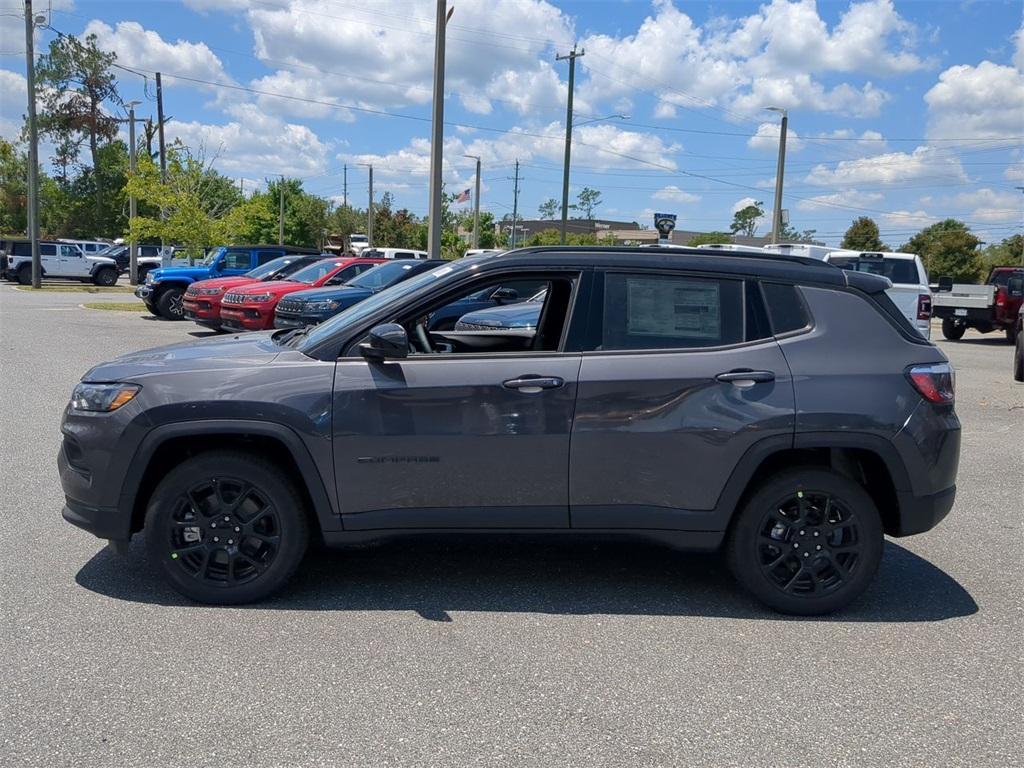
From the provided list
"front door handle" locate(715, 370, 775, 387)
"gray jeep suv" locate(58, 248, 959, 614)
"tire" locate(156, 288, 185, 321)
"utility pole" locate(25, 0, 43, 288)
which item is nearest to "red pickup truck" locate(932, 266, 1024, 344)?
"tire" locate(156, 288, 185, 321)

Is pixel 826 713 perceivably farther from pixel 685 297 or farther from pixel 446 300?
pixel 446 300

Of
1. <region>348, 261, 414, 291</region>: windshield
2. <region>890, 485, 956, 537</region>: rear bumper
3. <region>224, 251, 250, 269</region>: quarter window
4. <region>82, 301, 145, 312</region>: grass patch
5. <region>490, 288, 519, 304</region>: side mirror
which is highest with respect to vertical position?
<region>224, 251, 250, 269</region>: quarter window

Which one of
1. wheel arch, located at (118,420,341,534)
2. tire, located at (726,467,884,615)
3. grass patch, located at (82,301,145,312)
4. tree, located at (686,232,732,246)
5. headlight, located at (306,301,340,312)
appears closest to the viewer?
wheel arch, located at (118,420,341,534)

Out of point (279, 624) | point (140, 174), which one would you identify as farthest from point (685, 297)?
point (140, 174)

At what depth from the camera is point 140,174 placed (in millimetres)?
28812

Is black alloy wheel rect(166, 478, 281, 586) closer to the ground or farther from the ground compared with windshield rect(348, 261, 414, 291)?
closer to the ground

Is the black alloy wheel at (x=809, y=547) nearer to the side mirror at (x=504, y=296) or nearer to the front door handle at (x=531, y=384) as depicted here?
the front door handle at (x=531, y=384)

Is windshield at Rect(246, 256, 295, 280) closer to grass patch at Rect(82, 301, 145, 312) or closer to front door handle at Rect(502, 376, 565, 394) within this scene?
grass patch at Rect(82, 301, 145, 312)

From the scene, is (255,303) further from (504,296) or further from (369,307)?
(369,307)

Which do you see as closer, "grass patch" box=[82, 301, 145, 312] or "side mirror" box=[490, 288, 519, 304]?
"side mirror" box=[490, 288, 519, 304]

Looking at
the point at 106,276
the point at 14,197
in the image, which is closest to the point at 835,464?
the point at 106,276

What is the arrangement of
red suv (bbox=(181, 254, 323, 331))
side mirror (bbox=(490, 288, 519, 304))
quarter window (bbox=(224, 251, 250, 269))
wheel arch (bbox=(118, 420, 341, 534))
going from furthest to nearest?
quarter window (bbox=(224, 251, 250, 269))
red suv (bbox=(181, 254, 323, 331))
side mirror (bbox=(490, 288, 519, 304))
wheel arch (bbox=(118, 420, 341, 534))

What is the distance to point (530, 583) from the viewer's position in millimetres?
4918

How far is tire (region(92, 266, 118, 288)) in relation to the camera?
37.8m
